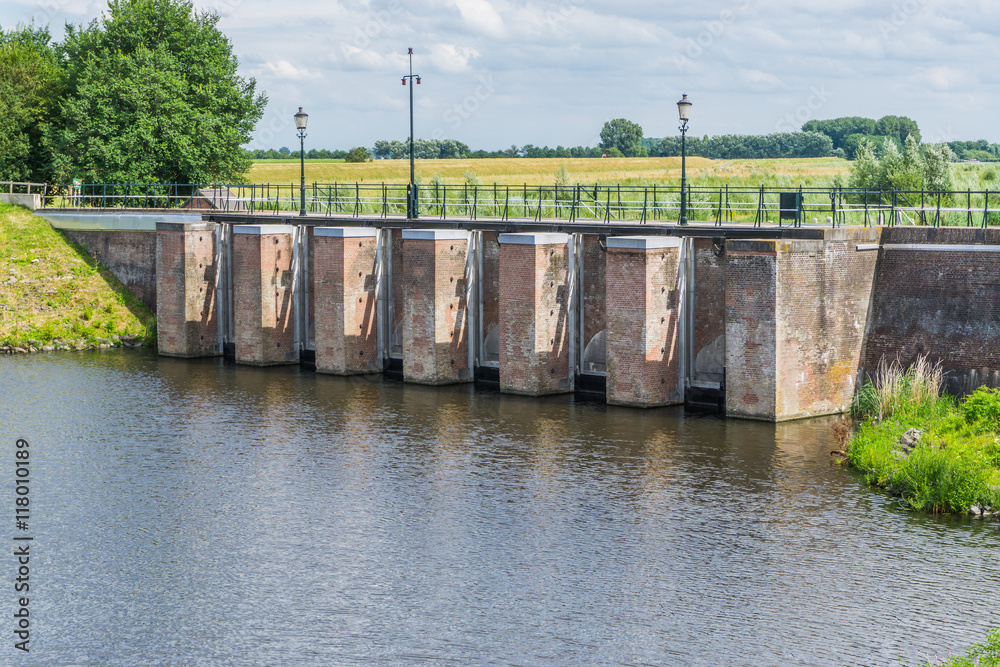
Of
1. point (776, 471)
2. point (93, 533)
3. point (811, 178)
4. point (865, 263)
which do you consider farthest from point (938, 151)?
point (93, 533)

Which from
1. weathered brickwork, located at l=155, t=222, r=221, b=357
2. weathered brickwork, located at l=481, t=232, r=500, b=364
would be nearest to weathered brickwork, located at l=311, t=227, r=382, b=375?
weathered brickwork, located at l=481, t=232, r=500, b=364

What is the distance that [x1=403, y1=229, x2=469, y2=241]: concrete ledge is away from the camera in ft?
106

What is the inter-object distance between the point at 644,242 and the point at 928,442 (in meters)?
8.64

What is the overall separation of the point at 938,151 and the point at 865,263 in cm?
2015

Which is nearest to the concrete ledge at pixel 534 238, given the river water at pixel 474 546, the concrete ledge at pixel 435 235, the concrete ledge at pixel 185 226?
the concrete ledge at pixel 435 235

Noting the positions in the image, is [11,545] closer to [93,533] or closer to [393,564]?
[93,533]

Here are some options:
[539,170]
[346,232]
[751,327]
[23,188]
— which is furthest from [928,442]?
[539,170]

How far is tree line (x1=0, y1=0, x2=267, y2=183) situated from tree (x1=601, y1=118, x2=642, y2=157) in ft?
189

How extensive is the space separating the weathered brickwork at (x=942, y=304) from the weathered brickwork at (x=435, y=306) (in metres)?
11.2

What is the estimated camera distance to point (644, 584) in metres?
17.4

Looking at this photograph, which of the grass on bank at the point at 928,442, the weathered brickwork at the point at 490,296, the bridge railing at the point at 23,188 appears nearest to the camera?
the grass on bank at the point at 928,442

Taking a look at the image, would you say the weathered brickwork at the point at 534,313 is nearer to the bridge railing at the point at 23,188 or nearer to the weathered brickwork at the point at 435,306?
the weathered brickwork at the point at 435,306

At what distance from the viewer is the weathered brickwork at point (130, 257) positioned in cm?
4397

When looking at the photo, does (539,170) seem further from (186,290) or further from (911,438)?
(911,438)
